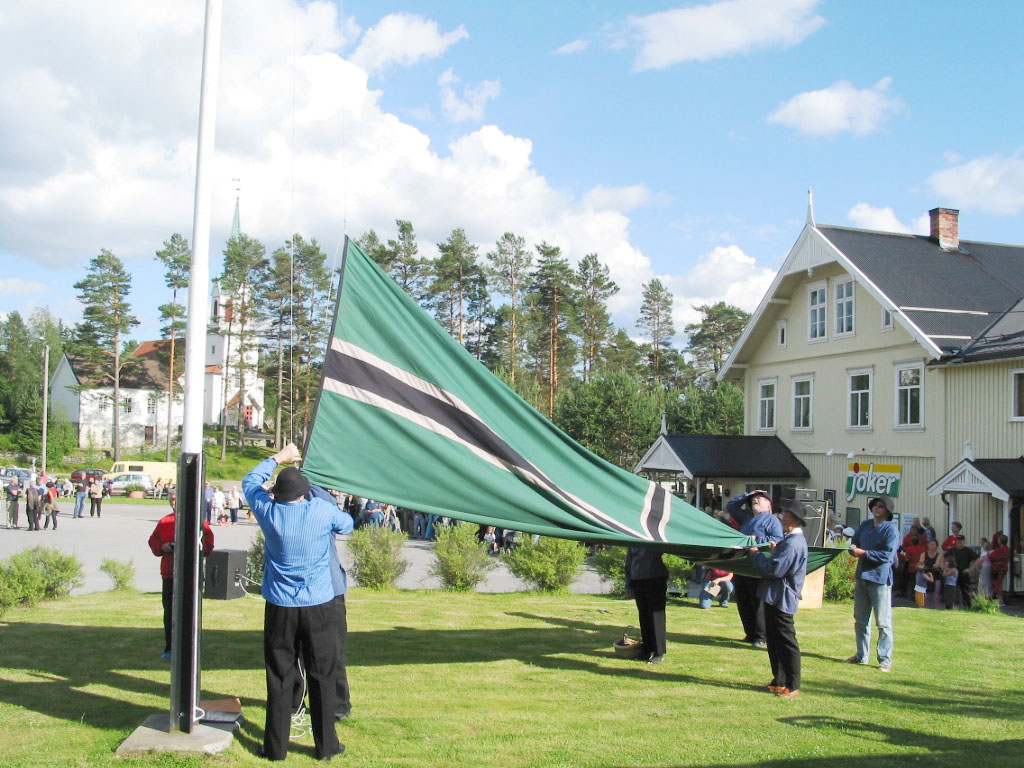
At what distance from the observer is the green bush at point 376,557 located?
1491 centimetres

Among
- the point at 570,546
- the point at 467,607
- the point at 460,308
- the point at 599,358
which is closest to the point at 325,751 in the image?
the point at 467,607

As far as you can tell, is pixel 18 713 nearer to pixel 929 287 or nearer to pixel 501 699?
pixel 501 699

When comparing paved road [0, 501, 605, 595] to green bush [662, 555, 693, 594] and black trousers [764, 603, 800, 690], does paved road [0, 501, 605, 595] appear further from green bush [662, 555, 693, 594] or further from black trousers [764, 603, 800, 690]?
black trousers [764, 603, 800, 690]

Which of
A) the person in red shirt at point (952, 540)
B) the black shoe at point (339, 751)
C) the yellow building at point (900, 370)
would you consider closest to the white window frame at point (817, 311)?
the yellow building at point (900, 370)

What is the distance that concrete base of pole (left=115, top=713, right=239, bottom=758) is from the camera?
5.50m

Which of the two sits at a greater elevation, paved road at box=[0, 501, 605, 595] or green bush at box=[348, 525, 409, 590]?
green bush at box=[348, 525, 409, 590]

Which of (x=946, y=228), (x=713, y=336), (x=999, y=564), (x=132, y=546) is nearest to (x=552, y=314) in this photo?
(x=713, y=336)

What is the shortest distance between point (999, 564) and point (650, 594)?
1285cm

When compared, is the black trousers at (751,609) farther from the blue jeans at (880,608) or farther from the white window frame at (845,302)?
the white window frame at (845,302)

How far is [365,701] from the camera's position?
703cm

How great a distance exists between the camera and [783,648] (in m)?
7.53

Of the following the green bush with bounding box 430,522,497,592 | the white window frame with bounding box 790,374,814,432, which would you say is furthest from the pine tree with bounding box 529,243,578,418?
the green bush with bounding box 430,522,497,592

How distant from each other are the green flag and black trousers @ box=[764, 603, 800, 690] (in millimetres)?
1130

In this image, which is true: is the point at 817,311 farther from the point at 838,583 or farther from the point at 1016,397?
the point at 838,583
